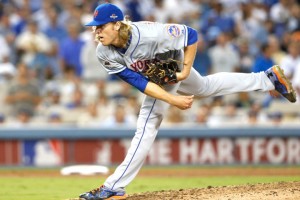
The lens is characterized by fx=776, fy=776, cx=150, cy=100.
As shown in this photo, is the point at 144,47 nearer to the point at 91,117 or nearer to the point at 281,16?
the point at 91,117

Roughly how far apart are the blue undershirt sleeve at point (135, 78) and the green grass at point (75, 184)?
176cm

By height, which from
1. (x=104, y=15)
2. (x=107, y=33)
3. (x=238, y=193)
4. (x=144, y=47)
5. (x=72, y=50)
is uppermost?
(x=72, y=50)

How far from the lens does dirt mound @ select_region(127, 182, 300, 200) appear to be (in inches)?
294

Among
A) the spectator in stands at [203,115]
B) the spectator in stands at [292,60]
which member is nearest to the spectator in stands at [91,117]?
the spectator in stands at [203,115]

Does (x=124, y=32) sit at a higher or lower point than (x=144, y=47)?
higher

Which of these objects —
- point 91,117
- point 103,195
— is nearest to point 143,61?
point 103,195

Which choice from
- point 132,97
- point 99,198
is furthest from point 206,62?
point 99,198

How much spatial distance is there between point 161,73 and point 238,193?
1.48 m

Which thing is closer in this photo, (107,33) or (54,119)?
(107,33)

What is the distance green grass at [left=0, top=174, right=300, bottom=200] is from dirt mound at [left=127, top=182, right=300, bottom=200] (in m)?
1.10

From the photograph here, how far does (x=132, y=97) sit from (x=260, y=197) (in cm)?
645

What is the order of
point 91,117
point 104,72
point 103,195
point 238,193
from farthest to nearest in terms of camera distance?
point 104,72 → point 91,117 → point 238,193 → point 103,195

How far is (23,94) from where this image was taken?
13.5m

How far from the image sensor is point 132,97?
13.6 metres
